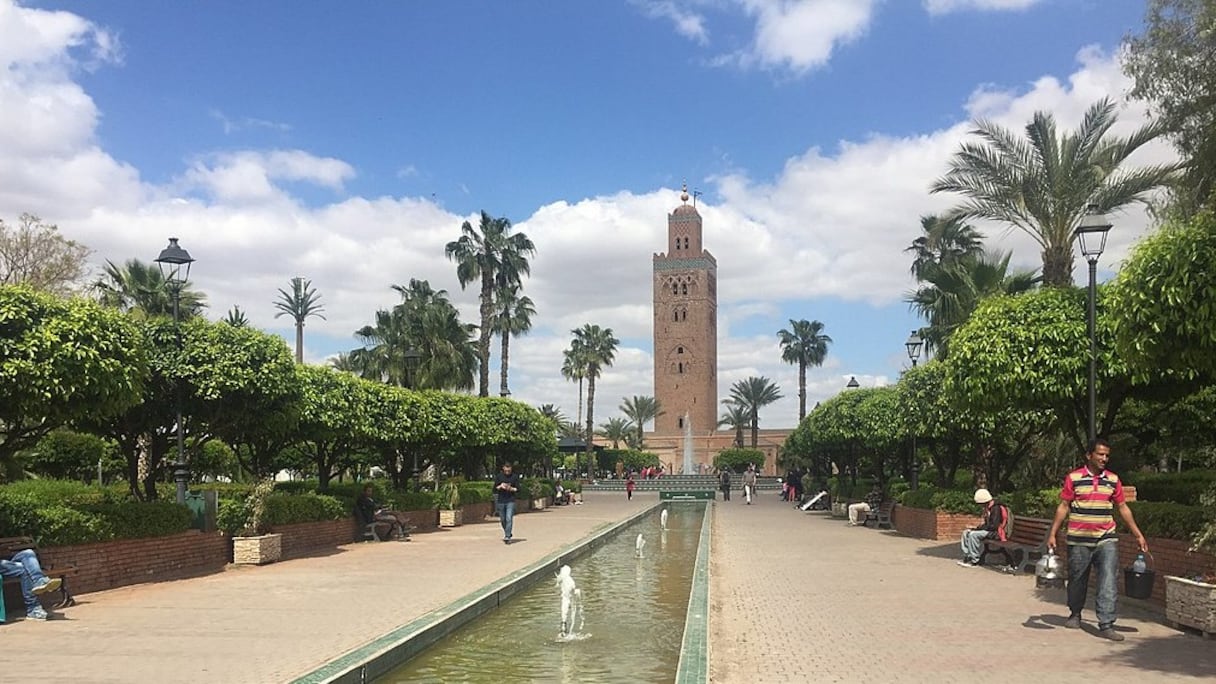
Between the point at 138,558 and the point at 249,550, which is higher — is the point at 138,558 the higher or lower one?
the higher one

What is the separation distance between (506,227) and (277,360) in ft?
96.4

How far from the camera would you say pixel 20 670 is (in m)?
6.63

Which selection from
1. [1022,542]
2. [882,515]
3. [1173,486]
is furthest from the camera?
[882,515]

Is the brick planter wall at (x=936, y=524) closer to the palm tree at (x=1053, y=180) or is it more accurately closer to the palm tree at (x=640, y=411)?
the palm tree at (x=1053, y=180)

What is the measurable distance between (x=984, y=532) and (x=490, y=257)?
3117 centimetres

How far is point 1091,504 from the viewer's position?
8078mm

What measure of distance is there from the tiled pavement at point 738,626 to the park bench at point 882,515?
804cm

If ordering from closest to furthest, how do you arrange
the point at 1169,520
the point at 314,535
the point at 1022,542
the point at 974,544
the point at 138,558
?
the point at 1169,520 → the point at 138,558 → the point at 1022,542 → the point at 974,544 → the point at 314,535

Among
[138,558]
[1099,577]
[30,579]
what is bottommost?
[138,558]

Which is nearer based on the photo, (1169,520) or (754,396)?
(1169,520)

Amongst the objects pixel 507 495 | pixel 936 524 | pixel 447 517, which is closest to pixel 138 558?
pixel 507 495

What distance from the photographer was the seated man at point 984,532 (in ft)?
44.1

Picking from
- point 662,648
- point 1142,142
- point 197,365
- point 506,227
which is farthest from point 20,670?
point 506,227

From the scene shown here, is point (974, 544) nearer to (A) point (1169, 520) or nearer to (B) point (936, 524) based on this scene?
(A) point (1169, 520)
